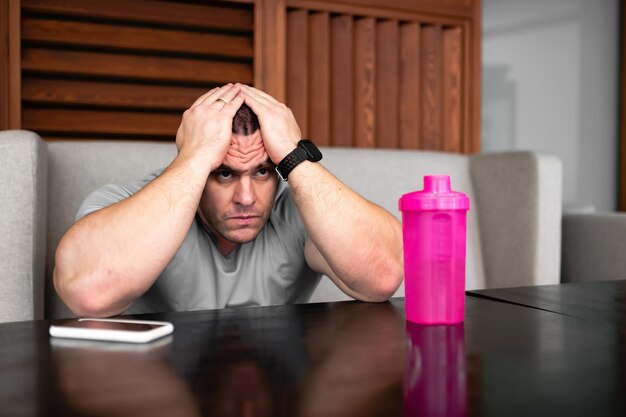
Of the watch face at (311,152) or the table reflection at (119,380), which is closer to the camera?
the table reflection at (119,380)

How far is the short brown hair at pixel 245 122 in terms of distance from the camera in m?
1.21

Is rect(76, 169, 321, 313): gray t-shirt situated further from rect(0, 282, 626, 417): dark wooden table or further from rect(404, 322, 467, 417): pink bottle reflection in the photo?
rect(404, 322, 467, 417): pink bottle reflection

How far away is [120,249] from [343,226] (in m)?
0.38

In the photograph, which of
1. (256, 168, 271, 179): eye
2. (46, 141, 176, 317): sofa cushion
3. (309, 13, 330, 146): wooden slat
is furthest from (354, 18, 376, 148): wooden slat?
(256, 168, 271, 179): eye

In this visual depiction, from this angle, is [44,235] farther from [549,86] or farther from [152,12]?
[549,86]

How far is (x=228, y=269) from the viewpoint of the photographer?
4.33 feet

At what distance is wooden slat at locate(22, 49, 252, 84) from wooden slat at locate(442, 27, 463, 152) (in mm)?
917

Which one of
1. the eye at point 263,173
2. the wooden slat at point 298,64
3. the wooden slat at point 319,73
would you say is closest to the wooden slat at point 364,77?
the wooden slat at point 319,73

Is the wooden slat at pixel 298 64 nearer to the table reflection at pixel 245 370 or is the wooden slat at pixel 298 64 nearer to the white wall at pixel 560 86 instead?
the white wall at pixel 560 86

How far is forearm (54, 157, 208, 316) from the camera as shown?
1.02 m

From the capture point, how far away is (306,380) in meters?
0.53

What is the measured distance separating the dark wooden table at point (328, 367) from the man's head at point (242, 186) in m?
0.40

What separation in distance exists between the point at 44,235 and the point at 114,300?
52 centimetres

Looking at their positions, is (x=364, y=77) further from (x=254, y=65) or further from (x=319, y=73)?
(x=254, y=65)
